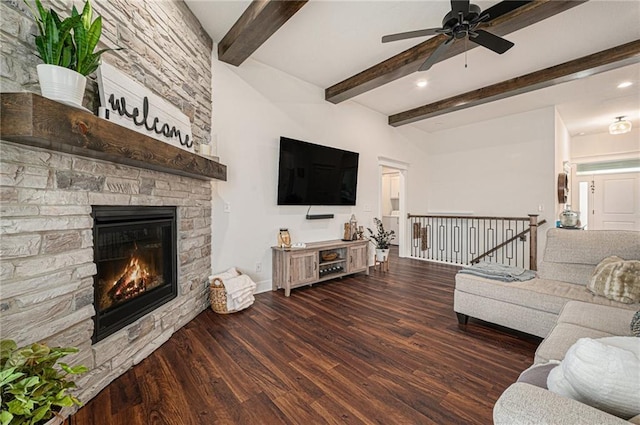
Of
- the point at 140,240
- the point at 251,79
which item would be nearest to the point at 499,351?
the point at 140,240

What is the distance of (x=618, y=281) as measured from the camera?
2.05 m

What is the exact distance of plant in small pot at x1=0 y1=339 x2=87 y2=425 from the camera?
2.93ft

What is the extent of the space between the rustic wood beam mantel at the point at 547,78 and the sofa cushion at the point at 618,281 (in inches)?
104

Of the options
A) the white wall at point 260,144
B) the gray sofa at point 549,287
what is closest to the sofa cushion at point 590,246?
the gray sofa at point 549,287

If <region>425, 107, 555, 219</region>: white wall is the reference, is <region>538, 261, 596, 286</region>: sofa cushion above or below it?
below

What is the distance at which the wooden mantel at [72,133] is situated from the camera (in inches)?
45.7

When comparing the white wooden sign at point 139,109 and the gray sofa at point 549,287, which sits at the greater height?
the white wooden sign at point 139,109

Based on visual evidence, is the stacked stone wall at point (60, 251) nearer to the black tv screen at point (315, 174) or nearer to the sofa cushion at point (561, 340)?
→ the black tv screen at point (315, 174)

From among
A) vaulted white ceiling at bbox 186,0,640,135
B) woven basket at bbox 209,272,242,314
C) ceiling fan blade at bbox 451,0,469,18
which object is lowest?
woven basket at bbox 209,272,242,314

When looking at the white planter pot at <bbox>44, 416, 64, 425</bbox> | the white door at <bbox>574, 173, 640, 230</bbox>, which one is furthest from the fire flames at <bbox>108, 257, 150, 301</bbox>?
the white door at <bbox>574, 173, 640, 230</bbox>

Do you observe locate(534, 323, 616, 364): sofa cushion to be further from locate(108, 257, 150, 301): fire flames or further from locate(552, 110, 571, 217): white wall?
locate(552, 110, 571, 217): white wall

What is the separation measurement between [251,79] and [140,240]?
2511 millimetres

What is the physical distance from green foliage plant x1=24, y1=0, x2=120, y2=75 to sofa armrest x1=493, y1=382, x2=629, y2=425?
7.72 feet

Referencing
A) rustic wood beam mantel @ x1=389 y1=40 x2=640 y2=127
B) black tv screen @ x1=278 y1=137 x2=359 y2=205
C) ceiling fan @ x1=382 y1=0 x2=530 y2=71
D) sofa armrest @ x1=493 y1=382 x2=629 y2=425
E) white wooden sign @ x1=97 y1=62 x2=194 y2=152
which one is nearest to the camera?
sofa armrest @ x1=493 y1=382 x2=629 y2=425
